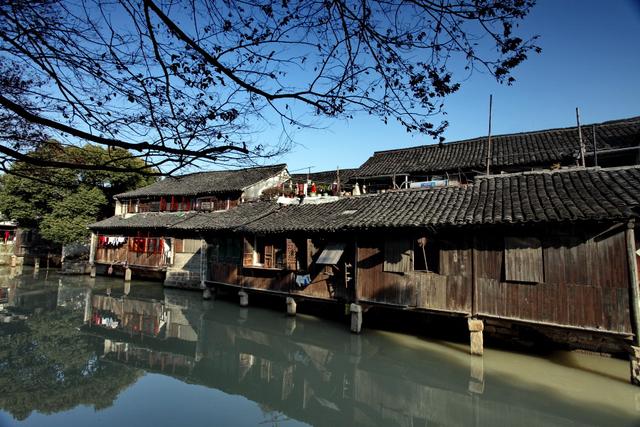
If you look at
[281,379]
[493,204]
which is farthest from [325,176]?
[281,379]

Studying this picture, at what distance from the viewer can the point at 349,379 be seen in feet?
29.2

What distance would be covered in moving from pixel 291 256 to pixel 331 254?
2.36 meters

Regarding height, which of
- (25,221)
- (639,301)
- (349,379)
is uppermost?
(25,221)

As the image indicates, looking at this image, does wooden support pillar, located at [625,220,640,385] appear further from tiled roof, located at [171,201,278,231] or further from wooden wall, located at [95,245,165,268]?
wooden wall, located at [95,245,165,268]

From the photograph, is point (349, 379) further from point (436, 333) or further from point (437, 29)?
point (437, 29)

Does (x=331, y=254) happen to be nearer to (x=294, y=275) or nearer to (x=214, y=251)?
(x=294, y=275)

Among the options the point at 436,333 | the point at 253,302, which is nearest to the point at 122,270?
the point at 253,302

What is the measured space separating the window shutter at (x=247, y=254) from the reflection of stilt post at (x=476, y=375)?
9608mm

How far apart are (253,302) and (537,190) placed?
1320cm

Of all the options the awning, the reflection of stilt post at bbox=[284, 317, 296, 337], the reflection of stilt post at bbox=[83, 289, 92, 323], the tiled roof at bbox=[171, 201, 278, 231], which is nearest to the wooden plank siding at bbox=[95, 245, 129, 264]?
the reflection of stilt post at bbox=[83, 289, 92, 323]

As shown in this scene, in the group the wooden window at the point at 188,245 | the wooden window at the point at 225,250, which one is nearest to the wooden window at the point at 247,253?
the wooden window at the point at 225,250

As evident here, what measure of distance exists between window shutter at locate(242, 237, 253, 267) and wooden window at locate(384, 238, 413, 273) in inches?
274

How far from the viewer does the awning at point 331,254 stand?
40.2ft

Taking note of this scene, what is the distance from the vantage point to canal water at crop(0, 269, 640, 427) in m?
7.03
